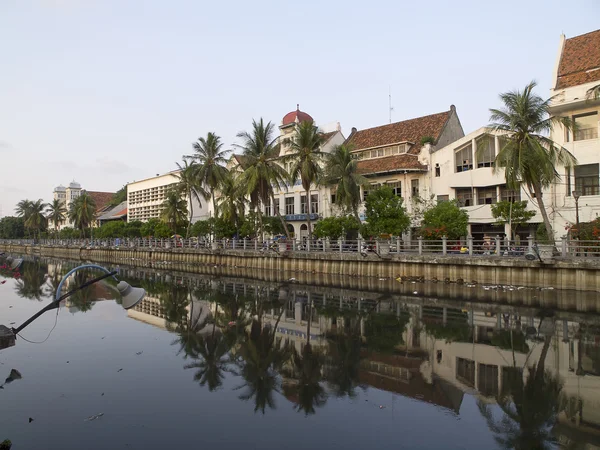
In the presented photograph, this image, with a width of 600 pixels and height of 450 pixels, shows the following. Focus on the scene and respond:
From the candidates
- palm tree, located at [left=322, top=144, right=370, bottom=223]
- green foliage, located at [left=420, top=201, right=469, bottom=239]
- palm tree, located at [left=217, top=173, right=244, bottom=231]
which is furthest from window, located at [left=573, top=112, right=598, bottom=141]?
palm tree, located at [left=217, top=173, right=244, bottom=231]

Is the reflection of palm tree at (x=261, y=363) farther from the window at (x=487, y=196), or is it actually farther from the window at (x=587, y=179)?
the window at (x=487, y=196)

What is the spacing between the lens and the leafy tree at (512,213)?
30078 millimetres

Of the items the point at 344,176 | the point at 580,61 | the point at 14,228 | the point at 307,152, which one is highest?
the point at 580,61

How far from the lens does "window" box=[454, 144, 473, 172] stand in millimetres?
36209

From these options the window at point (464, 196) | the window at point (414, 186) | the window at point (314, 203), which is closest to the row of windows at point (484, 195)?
the window at point (464, 196)

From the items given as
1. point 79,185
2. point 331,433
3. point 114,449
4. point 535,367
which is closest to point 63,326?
point 114,449

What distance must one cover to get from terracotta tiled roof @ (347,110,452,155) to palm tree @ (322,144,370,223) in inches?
262

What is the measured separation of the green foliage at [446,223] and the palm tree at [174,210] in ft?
109

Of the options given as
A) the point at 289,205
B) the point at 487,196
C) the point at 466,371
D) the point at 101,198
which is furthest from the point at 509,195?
the point at 101,198

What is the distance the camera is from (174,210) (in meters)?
56.3

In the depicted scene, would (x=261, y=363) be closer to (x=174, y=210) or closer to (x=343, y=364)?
(x=343, y=364)

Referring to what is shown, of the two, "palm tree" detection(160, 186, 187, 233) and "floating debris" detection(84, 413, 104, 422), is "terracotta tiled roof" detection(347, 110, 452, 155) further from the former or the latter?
"floating debris" detection(84, 413, 104, 422)

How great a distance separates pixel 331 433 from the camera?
8258 mm

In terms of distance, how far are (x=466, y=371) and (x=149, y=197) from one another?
2879 inches
